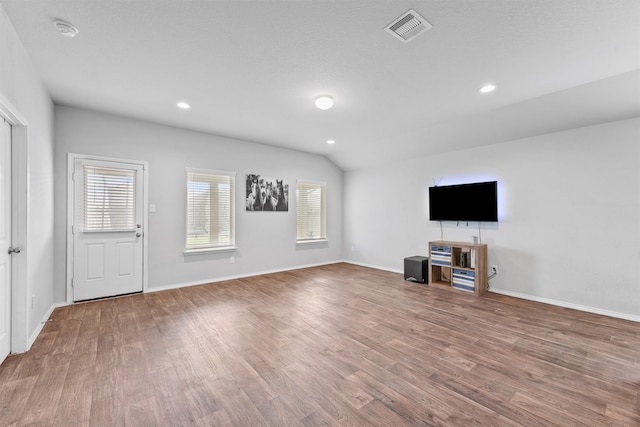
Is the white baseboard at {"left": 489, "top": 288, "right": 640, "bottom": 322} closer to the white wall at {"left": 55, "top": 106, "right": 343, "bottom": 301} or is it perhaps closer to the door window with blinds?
the white wall at {"left": 55, "top": 106, "right": 343, "bottom": 301}

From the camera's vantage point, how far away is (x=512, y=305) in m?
3.79

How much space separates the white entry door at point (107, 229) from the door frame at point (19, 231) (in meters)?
1.46

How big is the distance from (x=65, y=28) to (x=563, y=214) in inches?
230

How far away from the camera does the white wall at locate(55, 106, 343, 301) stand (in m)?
3.79

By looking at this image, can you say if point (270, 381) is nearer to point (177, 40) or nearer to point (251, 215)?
point (177, 40)

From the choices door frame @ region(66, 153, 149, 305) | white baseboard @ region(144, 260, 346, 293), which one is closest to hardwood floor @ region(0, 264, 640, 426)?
door frame @ region(66, 153, 149, 305)

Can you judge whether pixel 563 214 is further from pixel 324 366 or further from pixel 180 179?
pixel 180 179

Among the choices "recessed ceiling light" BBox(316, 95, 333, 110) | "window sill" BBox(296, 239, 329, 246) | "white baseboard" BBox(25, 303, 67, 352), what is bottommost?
"white baseboard" BBox(25, 303, 67, 352)

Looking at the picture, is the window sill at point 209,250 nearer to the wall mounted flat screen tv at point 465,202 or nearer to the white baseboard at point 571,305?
the wall mounted flat screen tv at point 465,202

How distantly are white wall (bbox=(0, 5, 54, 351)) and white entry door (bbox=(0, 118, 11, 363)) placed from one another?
110mm

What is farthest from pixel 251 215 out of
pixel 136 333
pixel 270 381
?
pixel 270 381

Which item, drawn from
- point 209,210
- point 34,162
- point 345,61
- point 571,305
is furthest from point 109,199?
point 571,305

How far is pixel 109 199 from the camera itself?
13.3 ft

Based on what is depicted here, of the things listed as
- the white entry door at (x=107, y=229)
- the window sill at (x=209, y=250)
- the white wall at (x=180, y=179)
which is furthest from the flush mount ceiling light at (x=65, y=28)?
the window sill at (x=209, y=250)
